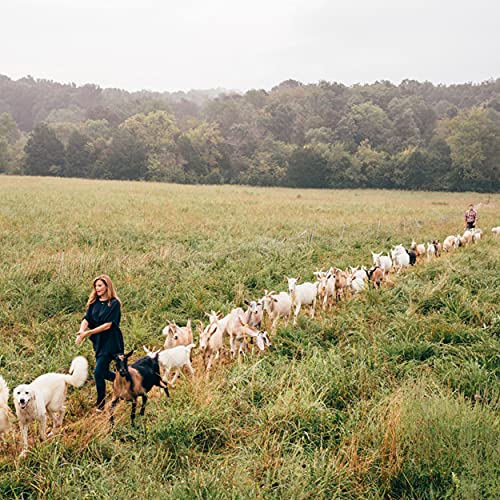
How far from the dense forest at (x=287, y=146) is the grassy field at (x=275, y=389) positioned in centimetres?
4759

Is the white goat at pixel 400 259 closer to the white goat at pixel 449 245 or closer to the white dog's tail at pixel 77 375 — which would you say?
the white goat at pixel 449 245

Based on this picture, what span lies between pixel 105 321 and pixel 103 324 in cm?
5

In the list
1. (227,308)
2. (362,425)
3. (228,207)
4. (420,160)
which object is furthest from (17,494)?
(420,160)

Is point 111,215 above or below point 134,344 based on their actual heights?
above

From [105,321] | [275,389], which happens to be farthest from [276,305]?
[105,321]

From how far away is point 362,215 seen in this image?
26.2 metres

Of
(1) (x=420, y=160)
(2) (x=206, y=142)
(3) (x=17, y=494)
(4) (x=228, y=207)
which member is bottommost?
(3) (x=17, y=494)

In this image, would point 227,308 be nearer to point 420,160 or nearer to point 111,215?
point 111,215

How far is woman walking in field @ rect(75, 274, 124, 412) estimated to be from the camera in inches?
218

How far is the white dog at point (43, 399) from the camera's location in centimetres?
442

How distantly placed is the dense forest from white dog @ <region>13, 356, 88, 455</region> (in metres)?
53.4

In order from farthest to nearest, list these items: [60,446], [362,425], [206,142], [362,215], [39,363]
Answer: [206,142], [362,215], [39,363], [362,425], [60,446]

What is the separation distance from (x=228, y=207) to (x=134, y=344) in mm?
20165

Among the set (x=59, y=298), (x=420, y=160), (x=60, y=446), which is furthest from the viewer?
(x=420, y=160)
